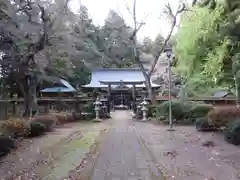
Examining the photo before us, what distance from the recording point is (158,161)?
318 inches

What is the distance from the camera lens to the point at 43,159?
337 inches

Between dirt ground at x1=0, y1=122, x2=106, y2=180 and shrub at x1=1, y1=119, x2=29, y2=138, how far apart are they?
361mm

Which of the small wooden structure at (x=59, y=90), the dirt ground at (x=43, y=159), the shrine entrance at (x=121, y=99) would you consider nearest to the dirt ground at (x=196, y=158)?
the dirt ground at (x=43, y=159)

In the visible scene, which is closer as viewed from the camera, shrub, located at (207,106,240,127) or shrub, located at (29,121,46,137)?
shrub, located at (207,106,240,127)

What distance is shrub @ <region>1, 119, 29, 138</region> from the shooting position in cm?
1169

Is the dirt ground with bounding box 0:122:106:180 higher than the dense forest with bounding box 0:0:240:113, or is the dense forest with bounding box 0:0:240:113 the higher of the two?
the dense forest with bounding box 0:0:240:113

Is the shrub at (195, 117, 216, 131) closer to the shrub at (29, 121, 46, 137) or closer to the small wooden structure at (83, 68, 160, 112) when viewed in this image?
the shrub at (29, 121, 46, 137)

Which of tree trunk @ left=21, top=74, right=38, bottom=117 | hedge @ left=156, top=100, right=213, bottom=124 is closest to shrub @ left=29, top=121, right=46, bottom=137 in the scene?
tree trunk @ left=21, top=74, right=38, bottom=117

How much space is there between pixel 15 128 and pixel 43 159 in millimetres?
3897

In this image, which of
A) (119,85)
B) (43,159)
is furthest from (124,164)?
(119,85)

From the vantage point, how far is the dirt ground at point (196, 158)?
22.0ft

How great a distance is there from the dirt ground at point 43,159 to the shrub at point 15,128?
0.36 m

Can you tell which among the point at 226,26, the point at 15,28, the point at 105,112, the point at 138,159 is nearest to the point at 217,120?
the point at 226,26

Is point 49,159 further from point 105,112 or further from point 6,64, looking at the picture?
point 105,112
